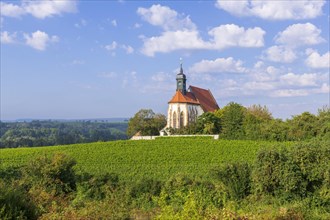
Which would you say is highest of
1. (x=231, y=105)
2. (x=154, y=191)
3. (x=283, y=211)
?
(x=231, y=105)

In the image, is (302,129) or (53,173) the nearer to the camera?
(53,173)

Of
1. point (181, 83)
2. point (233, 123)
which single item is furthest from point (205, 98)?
point (233, 123)

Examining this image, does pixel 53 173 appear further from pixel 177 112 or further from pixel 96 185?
pixel 177 112

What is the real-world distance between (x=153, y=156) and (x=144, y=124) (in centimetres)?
2884

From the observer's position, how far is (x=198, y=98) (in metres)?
77.2

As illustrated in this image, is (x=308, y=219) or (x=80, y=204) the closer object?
(x=308, y=219)

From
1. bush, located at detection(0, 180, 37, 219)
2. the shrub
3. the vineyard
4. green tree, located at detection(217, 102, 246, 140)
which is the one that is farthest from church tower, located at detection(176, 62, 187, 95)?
bush, located at detection(0, 180, 37, 219)

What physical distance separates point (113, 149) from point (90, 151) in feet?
8.37

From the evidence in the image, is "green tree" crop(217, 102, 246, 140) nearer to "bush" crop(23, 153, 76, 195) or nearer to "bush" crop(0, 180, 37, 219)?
"bush" crop(23, 153, 76, 195)

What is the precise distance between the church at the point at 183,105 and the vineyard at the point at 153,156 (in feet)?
76.2

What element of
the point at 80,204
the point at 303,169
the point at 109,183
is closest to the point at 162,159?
the point at 109,183

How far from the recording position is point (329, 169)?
1986 cm

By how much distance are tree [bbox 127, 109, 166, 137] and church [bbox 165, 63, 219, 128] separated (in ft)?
9.61

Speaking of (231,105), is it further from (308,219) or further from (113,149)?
(308,219)
